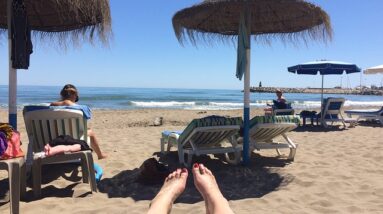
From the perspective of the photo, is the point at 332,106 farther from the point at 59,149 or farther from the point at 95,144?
the point at 59,149

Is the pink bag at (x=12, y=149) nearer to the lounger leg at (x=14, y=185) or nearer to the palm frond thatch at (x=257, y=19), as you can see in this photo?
the lounger leg at (x=14, y=185)

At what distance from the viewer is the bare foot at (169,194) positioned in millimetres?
2303

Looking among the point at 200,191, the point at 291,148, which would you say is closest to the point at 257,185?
the point at 291,148

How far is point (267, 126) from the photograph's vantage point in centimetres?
492

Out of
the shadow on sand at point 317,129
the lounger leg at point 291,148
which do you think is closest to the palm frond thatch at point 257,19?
the lounger leg at point 291,148

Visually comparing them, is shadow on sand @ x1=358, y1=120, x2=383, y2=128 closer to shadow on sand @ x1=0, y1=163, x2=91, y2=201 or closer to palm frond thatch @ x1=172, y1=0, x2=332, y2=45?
palm frond thatch @ x1=172, y1=0, x2=332, y2=45

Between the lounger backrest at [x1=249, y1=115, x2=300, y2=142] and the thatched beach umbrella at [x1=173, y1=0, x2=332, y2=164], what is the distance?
12 cm

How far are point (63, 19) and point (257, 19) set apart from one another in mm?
2821

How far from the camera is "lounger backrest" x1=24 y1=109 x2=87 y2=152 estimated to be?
4309 mm

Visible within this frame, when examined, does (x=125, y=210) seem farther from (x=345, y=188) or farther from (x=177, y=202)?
(x=345, y=188)

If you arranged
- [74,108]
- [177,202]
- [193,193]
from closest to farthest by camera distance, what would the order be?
[177,202], [193,193], [74,108]

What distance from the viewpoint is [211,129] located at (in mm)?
4613

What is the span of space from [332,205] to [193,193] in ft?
4.33

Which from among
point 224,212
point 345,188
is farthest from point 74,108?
point 345,188
